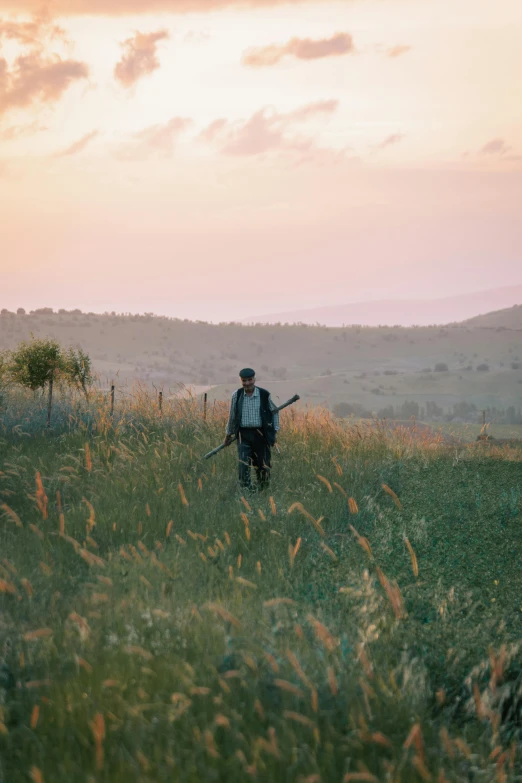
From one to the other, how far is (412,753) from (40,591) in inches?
137

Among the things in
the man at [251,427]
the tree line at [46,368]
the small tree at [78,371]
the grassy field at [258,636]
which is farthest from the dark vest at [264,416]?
the small tree at [78,371]

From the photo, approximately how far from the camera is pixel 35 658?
5.07 meters

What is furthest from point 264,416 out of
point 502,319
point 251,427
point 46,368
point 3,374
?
point 502,319

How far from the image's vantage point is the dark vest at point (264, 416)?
1073 centimetres

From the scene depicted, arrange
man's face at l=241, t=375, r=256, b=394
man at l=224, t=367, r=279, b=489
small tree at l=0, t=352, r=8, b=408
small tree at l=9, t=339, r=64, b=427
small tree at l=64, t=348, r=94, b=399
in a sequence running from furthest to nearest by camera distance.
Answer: small tree at l=0, t=352, r=8, b=408 < small tree at l=64, t=348, r=94, b=399 < small tree at l=9, t=339, r=64, b=427 < man at l=224, t=367, r=279, b=489 < man's face at l=241, t=375, r=256, b=394

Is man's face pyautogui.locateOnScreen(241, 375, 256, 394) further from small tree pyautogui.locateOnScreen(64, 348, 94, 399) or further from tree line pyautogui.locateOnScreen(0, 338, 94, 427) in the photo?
small tree pyautogui.locateOnScreen(64, 348, 94, 399)

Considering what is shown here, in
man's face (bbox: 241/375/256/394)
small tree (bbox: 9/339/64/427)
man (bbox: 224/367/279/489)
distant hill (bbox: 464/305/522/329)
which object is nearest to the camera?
man's face (bbox: 241/375/256/394)

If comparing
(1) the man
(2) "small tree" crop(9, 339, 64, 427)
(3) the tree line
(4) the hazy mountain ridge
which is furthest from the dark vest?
(4) the hazy mountain ridge

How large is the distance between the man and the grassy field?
393 mm

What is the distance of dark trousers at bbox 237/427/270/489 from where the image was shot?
35.3 ft

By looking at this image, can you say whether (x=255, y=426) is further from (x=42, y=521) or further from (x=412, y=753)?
(x=412, y=753)

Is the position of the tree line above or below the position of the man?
above

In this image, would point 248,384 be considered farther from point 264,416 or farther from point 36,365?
point 36,365

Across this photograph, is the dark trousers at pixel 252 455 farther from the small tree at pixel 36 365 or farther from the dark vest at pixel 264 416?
the small tree at pixel 36 365
